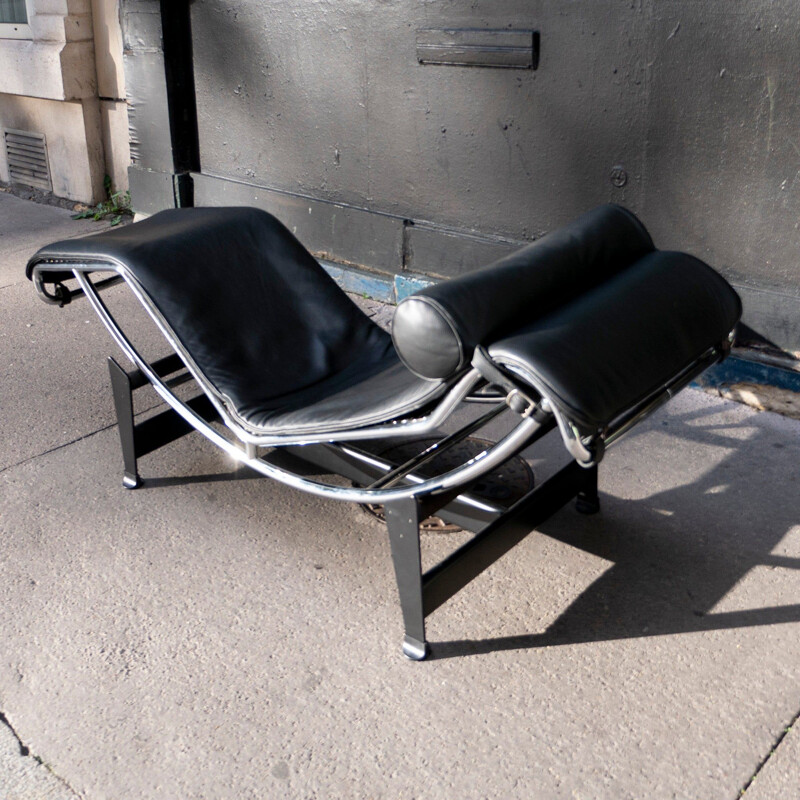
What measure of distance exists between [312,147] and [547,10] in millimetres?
1635

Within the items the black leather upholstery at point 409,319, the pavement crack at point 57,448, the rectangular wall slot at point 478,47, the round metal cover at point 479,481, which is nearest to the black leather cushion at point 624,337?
the black leather upholstery at point 409,319

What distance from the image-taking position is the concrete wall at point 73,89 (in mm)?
6488

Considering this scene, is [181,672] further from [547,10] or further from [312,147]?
[312,147]

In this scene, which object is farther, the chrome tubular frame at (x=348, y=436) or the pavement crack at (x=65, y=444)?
the pavement crack at (x=65, y=444)

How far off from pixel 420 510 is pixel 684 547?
1.01 meters

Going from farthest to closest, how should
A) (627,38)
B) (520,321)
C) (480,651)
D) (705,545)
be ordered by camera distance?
(627,38), (705,545), (480,651), (520,321)

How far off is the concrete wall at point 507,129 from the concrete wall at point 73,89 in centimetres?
123

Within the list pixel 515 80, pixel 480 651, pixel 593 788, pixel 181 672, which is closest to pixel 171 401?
pixel 181 672

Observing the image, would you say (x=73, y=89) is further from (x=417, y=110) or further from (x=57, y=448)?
(x=57, y=448)

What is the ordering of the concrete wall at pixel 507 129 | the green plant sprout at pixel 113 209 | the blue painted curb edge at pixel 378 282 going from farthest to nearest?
1. the green plant sprout at pixel 113 209
2. the blue painted curb edge at pixel 378 282
3. the concrete wall at pixel 507 129

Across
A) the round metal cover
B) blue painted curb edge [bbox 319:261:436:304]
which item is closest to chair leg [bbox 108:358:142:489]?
the round metal cover

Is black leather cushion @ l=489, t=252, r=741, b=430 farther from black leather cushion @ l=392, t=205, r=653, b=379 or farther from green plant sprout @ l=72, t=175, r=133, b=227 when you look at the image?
green plant sprout @ l=72, t=175, r=133, b=227

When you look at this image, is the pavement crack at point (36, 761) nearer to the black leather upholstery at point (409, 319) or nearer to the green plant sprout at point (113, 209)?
the black leather upholstery at point (409, 319)

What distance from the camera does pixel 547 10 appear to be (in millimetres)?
4188
